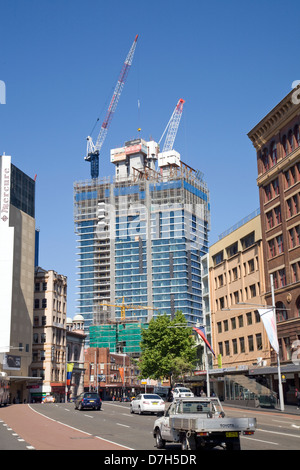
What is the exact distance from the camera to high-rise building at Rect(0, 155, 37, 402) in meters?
115

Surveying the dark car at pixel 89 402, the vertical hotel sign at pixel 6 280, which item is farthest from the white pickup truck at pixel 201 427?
the vertical hotel sign at pixel 6 280

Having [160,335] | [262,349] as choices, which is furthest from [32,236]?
[262,349]

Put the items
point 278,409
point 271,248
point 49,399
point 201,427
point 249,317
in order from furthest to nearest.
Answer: point 49,399 < point 249,317 < point 271,248 < point 278,409 < point 201,427

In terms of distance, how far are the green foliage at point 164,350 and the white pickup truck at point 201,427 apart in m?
64.9

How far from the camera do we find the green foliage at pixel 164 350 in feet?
275

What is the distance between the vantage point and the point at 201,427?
15.9 m

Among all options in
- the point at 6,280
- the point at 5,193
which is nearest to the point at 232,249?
the point at 6,280

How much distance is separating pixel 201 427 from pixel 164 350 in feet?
230

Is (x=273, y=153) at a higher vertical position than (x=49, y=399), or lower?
higher

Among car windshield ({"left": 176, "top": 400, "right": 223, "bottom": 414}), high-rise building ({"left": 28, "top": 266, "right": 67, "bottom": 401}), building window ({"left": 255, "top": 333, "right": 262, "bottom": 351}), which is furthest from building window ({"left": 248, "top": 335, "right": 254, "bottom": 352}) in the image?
high-rise building ({"left": 28, "top": 266, "right": 67, "bottom": 401})

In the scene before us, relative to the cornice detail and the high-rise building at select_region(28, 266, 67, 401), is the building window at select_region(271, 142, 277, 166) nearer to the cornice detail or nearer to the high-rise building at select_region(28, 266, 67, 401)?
the cornice detail

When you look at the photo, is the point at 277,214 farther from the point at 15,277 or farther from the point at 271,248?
the point at 15,277

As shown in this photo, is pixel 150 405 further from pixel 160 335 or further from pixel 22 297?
pixel 22 297
